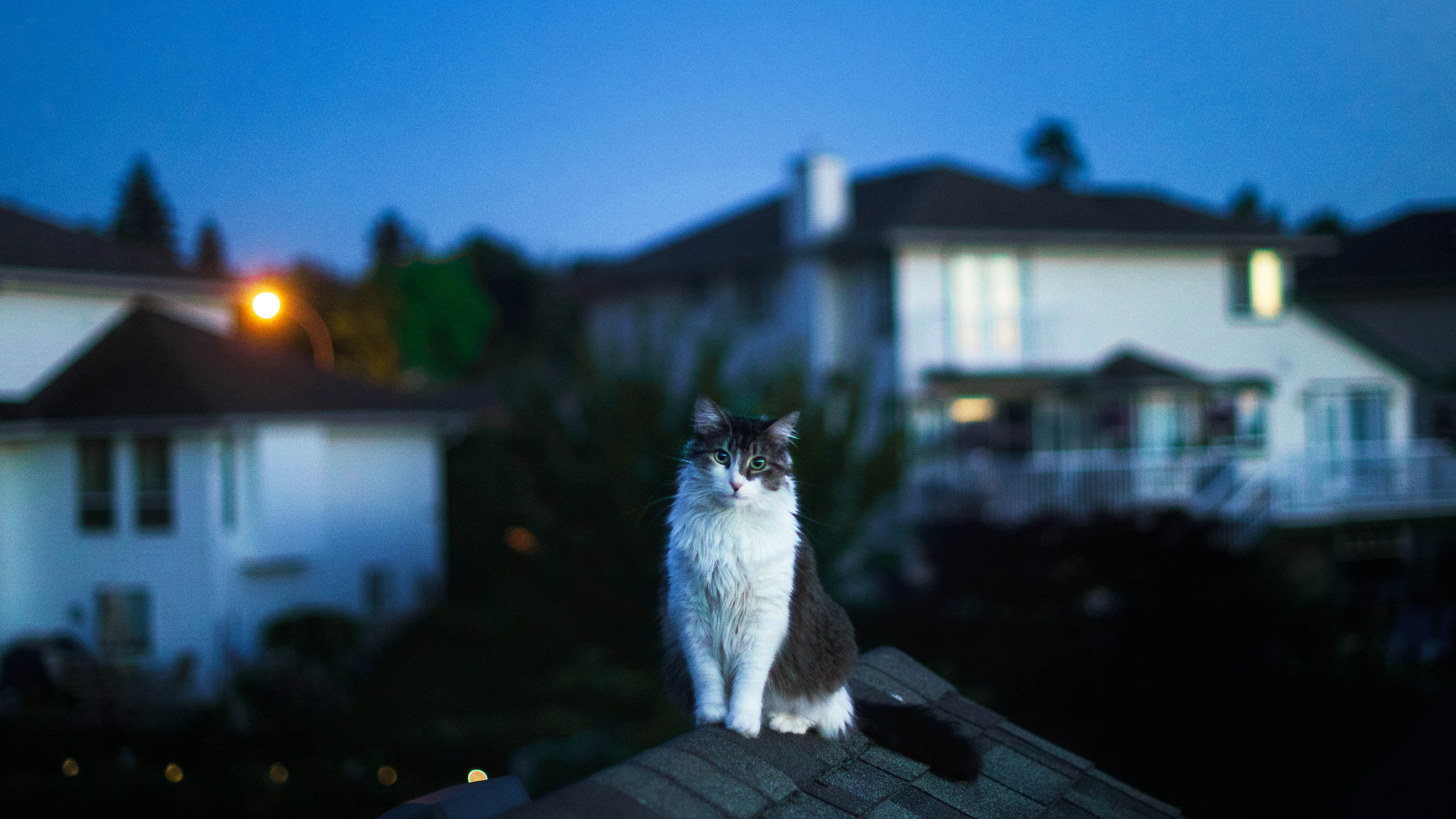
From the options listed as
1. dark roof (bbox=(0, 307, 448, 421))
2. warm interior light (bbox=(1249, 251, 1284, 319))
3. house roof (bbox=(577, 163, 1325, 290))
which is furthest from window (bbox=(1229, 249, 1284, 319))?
dark roof (bbox=(0, 307, 448, 421))

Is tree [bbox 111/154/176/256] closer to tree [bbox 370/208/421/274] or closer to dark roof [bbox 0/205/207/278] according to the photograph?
dark roof [bbox 0/205/207/278]

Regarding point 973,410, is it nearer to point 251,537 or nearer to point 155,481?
point 251,537

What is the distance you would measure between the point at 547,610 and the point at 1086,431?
1241 cm

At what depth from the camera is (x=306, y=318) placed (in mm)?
24703

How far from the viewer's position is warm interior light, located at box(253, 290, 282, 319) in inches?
238

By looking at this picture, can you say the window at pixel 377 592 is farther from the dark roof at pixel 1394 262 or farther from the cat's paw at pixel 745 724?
the dark roof at pixel 1394 262

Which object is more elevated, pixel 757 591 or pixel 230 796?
pixel 757 591

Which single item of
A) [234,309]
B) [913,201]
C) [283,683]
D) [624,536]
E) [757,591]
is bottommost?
[283,683]

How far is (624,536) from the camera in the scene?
41.5 ft

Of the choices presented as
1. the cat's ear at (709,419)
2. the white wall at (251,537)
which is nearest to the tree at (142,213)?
the white wall at (251,537)

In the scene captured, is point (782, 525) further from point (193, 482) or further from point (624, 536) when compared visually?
point (193, 482)

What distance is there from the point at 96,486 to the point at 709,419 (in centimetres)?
1396

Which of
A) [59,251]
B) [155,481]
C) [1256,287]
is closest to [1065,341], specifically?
[1256,287]

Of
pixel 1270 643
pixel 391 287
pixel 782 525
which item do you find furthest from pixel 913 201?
pixel 391 287
